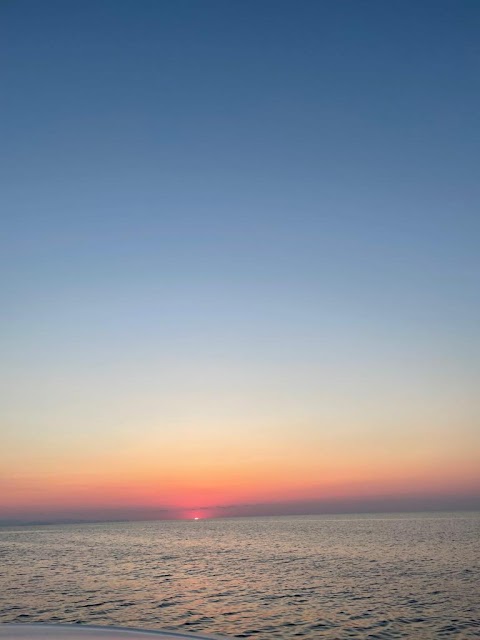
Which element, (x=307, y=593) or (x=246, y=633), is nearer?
(x=246, y=633)

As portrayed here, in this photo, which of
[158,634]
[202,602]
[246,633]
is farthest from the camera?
[202,602]

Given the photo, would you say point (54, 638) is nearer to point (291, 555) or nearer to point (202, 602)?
point (202, 602)

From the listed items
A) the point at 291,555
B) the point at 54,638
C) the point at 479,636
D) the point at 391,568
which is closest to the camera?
the point at 54,638

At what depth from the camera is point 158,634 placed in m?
4.28

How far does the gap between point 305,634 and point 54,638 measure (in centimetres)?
2752

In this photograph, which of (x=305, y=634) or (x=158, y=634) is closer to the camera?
(x=158, y=634)

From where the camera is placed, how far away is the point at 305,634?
27797mm

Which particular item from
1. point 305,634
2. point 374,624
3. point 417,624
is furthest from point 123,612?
point 417,624

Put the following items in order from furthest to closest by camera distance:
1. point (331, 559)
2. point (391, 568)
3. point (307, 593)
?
point (331, 559) < point (391, 568) < point (307, 593)

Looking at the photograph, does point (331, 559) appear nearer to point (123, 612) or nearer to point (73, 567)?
point (73, 567)

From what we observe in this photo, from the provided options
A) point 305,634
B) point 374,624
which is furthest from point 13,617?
point 374,624

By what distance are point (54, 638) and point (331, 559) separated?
7431 cm

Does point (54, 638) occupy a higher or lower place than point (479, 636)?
higher

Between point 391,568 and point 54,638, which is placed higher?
point 54,638
